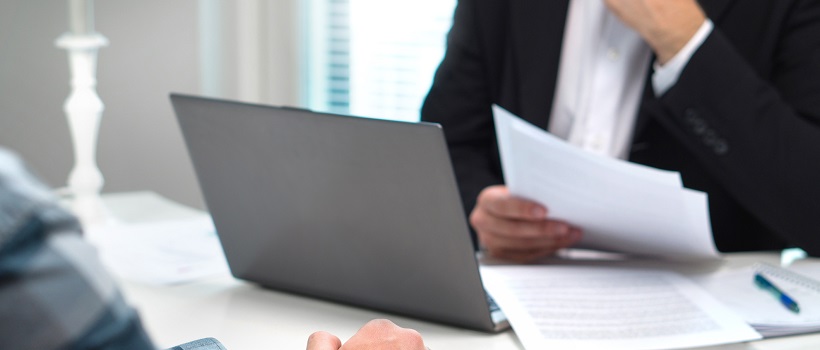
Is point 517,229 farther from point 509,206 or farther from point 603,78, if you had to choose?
point 603,78

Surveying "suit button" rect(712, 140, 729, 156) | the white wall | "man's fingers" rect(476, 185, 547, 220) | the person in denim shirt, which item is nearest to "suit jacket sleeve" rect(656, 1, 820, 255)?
"suit button" rect(712, 140, 729, 156)

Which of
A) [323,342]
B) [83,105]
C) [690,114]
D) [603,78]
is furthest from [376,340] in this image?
[83,105]

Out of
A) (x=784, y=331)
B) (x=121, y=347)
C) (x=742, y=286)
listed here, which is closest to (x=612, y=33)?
(x=742, y=286)

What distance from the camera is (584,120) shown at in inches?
53.1

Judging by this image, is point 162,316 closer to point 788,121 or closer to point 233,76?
point 788,121

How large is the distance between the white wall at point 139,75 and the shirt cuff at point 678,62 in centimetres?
138

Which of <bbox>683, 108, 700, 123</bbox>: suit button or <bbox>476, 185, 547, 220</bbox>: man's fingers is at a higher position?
<bbox>683, 108, 700, 123</bbox>: suit button

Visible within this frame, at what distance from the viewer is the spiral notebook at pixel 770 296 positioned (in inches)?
34.1

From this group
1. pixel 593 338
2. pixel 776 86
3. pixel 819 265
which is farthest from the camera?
pixel 776 86

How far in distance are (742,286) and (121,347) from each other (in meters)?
0.80

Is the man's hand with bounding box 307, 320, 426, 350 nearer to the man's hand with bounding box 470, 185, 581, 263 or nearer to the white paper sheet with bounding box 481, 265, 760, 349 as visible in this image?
the white paper sheet with bounding box 481, 265, 760, 349

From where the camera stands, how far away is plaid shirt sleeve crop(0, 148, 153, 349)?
325 millimetres

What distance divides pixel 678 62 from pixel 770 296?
1.13 ft

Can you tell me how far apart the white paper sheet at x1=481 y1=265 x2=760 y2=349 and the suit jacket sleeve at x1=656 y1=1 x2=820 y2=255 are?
203 mm
